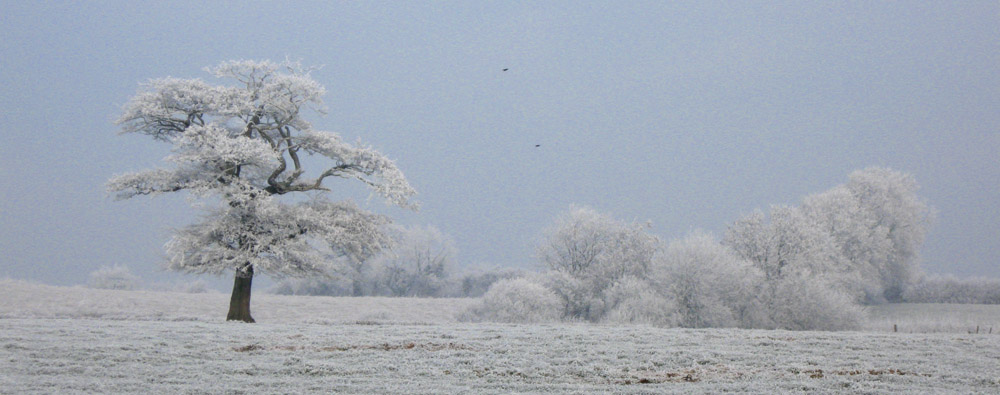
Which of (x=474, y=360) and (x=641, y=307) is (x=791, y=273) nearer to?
(x=641, y=307)

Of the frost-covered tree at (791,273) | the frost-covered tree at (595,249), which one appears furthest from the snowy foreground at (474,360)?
the frost-covered tree at (595,249)

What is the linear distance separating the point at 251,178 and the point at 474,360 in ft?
51.9

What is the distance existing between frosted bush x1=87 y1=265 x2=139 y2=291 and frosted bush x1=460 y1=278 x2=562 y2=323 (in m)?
41.0

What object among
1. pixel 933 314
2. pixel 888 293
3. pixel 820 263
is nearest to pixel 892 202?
pixel 888 293

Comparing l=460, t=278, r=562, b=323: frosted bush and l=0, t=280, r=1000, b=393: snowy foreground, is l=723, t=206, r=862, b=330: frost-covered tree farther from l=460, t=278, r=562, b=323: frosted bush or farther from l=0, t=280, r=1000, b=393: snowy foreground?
l=0, t=280, r=1000, b=393: snowy foreground

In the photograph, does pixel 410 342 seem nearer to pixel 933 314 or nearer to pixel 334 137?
pixel 334 137

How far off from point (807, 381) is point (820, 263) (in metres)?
27.0

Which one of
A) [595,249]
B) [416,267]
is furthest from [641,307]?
[416,267]

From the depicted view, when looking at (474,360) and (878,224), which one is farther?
(878,224)

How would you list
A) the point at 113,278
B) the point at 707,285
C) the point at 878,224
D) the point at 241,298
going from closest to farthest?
1. the point at 241,298
2. the point at 707,285
3. the point at 878,224
4. the point at 113,278

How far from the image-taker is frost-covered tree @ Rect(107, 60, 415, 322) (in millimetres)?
24312

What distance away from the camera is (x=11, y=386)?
11.8 meters

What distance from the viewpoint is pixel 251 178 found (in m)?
26.3

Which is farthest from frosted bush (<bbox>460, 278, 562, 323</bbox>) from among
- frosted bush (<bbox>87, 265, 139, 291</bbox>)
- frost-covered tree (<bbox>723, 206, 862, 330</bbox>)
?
frosted bush (<bbox>87, 265, 139, 291</bbox>)
